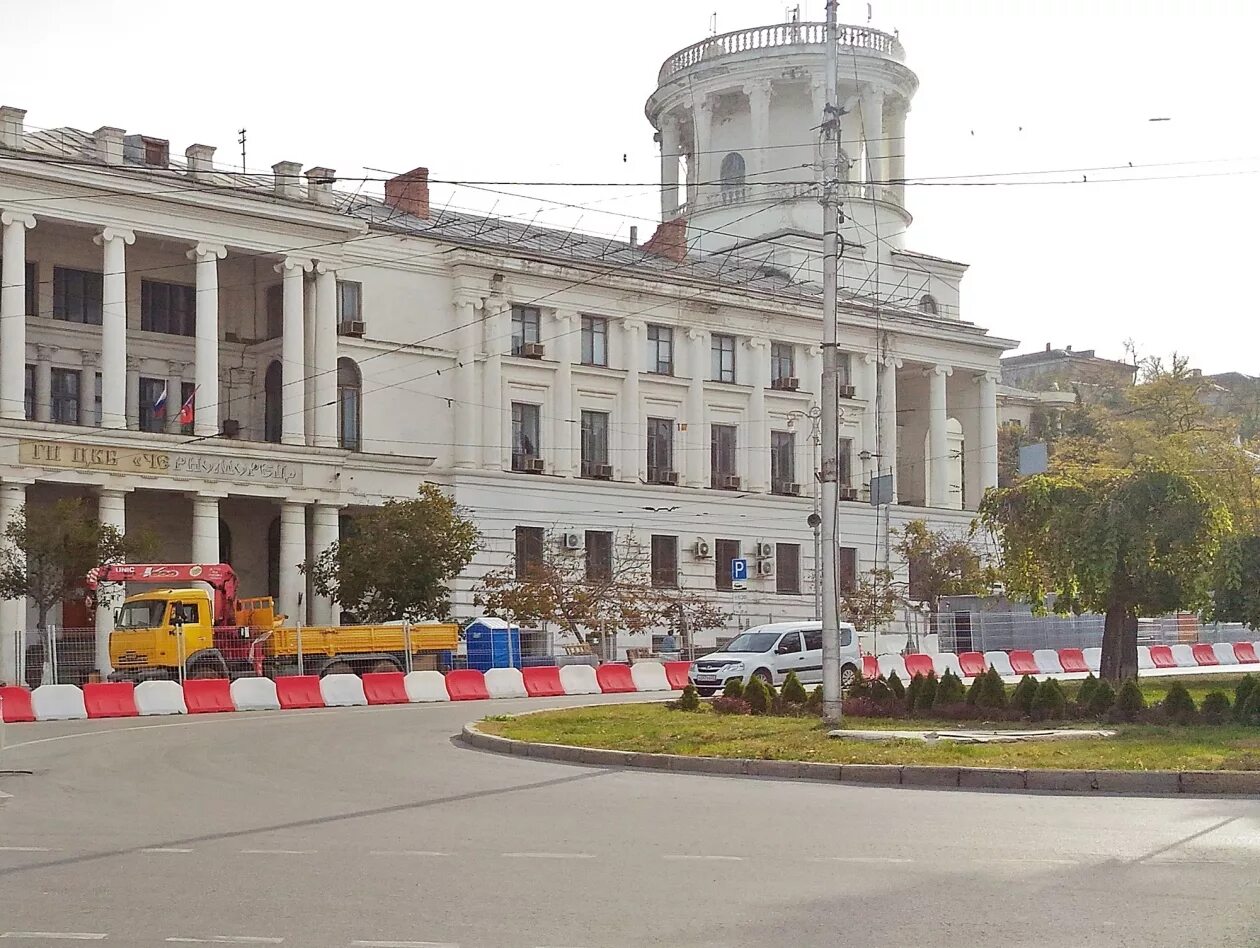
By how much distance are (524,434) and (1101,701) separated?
1460 inches

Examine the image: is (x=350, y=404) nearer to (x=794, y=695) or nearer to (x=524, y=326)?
(x=524, y=326)

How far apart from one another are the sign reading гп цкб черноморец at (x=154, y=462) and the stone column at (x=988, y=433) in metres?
34.9

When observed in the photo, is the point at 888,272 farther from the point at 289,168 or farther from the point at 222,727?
the point at 222,727

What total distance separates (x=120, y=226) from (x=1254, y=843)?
4287 cm

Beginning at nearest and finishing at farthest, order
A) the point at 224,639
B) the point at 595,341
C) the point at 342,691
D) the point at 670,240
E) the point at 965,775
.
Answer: the point at 965,775 → the point at 342,691 → the point at 224,639 → the point at 595,341 → the point at 670,240

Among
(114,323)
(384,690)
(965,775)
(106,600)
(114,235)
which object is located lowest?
(384,690)

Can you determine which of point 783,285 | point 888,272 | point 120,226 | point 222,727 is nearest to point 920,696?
point 222,727

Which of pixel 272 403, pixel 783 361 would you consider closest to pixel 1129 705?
pixel 272 403

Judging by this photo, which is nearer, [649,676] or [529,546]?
[649,676]

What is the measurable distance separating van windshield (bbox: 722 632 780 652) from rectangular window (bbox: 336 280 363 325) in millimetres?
22009

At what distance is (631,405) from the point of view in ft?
205

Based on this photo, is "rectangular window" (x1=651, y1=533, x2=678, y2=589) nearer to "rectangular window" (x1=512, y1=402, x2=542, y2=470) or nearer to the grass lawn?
"rectangular window" (x1=512, y1=402, x2=542, y2=470)

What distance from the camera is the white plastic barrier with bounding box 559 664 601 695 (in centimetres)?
4119

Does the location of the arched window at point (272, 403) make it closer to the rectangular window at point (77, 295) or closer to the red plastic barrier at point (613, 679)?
the rectangular window at point (77, 295)
